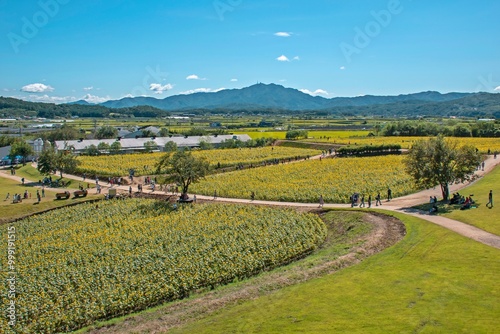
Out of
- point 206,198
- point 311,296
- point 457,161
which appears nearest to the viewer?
point 311,296

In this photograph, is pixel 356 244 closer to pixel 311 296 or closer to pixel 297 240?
pixel 297 240

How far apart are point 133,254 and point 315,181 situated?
31.7 m

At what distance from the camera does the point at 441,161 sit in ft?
125

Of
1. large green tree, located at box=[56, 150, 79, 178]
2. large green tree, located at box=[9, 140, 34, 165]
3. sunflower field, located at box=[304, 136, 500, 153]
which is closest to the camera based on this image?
large green tree, located at box=[56, 150, 79, 178]

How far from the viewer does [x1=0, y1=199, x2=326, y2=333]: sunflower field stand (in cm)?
2181

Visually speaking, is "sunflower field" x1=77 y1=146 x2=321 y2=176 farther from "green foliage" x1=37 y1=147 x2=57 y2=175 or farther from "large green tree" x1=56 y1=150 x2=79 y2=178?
"green foliage" x1=37 y1=147 x2=57 y2=175

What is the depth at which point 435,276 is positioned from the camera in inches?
850

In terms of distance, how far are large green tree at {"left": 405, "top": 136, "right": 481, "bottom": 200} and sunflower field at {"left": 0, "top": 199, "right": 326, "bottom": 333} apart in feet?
36.1

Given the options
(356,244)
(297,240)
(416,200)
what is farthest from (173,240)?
(416,200)

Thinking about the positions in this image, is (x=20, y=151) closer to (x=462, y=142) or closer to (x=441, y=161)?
(x=441, y=161)

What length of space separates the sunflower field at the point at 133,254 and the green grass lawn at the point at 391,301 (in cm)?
498

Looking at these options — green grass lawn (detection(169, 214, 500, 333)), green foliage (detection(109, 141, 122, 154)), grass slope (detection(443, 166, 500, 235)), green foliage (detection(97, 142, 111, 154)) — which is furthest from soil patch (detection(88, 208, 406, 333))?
green foliage (detection(109, 141, 122, 154))

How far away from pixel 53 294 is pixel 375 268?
56.9 feet

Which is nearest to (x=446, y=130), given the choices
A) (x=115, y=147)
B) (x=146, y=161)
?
(x=146, y=161)
